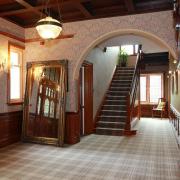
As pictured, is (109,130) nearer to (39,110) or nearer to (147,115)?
(39,110)

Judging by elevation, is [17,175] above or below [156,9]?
below

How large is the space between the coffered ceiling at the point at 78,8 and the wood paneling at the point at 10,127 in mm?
2340

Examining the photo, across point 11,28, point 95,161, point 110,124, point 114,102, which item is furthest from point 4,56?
point 114,102

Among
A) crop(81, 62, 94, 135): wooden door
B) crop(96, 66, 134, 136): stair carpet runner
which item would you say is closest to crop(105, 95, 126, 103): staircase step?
crop(96, 66, 134, 136): stair carpet runner

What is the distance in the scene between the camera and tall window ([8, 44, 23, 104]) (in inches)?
213

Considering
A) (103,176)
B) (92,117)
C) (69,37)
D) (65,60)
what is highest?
(69,37)

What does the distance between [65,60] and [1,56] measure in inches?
57.8

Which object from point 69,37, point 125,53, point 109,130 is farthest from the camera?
point 125,53

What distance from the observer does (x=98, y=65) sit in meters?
7.59

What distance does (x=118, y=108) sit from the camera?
7.82 m

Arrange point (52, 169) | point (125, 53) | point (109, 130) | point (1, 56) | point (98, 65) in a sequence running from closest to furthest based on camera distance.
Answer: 1. point (52, 169)
2. point (1, 56)
3. point (109, 130)
4. point (98, 65)
5. point (125, 53)

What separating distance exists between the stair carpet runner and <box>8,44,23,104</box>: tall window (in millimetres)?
2681

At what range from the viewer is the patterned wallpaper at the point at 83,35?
185 inches

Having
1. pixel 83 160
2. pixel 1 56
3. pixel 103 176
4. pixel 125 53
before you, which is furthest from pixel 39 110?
pixel 125 53
